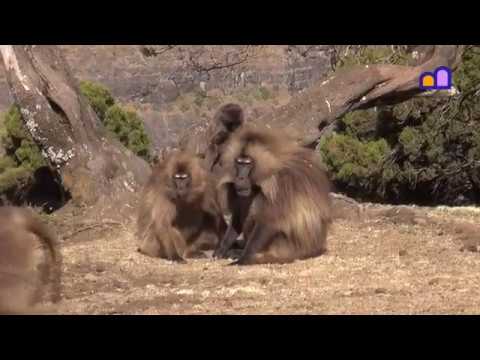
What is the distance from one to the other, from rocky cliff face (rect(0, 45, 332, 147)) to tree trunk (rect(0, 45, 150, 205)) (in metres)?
17.0

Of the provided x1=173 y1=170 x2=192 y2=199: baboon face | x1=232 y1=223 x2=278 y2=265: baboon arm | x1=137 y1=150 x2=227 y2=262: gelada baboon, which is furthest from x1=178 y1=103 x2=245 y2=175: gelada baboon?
x1=232 y1=223 x2=278 y2=265: baboon arm

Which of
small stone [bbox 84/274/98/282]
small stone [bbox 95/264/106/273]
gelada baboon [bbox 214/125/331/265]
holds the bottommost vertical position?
small stone [bbox 84/274/98/282]

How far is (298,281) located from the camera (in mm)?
6523

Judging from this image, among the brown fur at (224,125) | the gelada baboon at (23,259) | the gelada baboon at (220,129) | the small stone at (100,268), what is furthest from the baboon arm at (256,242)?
the gelada baboon at (23,259)

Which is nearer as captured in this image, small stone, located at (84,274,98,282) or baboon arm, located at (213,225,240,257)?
small stone, located at (84,274,98,282)

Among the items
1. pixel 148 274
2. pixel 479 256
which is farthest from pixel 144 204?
pixel 479 256

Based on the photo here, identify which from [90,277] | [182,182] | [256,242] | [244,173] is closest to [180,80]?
[182,182]

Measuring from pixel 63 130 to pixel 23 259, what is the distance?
18.6ft

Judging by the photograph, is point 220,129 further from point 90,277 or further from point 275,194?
point 90,277

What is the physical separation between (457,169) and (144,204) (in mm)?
9232

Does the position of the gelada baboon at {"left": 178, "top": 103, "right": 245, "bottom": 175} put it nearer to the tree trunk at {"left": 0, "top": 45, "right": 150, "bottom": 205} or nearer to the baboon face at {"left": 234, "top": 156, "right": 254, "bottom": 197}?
the tree trunk at {"left": 0, "top": 45, "right": 150, "bottom": 205}

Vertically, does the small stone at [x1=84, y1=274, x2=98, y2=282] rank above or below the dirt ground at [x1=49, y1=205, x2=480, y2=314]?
above

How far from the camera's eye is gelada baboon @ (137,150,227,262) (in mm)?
7660

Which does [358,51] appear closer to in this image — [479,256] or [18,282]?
[479,256]
